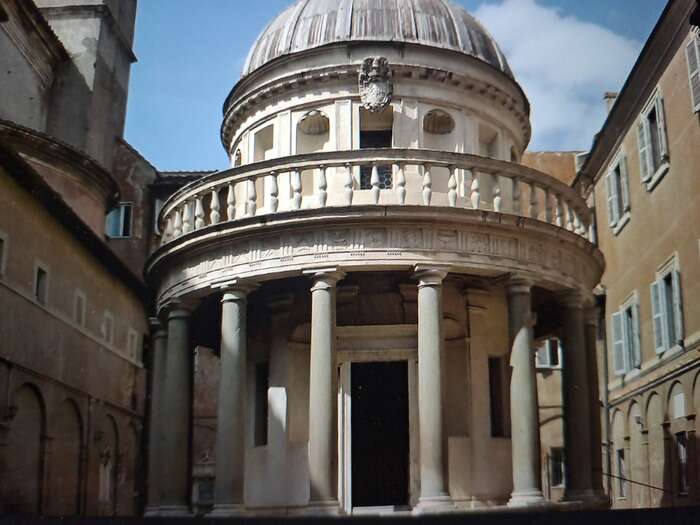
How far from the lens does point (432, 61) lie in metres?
23.1

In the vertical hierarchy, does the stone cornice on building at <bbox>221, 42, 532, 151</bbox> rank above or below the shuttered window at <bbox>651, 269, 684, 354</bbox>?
above

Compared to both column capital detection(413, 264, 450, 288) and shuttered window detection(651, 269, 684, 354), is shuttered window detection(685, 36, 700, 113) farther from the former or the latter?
column capital detection(413, 264, 450, 288)

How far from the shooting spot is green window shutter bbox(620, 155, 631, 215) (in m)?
30.5

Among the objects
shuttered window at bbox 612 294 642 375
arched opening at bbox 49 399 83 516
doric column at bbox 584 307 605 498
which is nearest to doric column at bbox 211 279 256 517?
arched opening at bbox 49 399 83 516

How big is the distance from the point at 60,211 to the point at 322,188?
329 inches

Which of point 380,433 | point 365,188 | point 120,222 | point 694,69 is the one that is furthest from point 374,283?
point 120,222

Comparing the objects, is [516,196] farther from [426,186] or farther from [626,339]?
[626,339]

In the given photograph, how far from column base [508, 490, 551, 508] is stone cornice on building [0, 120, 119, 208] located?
17.4m

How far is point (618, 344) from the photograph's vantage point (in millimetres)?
32062

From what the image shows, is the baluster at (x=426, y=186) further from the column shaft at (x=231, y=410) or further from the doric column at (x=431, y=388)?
the column shaft at (x=231, y=410)

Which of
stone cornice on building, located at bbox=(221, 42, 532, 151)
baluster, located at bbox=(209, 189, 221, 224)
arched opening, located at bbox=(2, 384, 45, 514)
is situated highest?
stone cornice on building, located at bbox=(221, 42, 532, 151)

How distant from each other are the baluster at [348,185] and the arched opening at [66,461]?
10.7 metres

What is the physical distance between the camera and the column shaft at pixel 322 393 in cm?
1777

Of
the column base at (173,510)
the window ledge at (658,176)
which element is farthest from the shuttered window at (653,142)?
the column base at (173,510)
